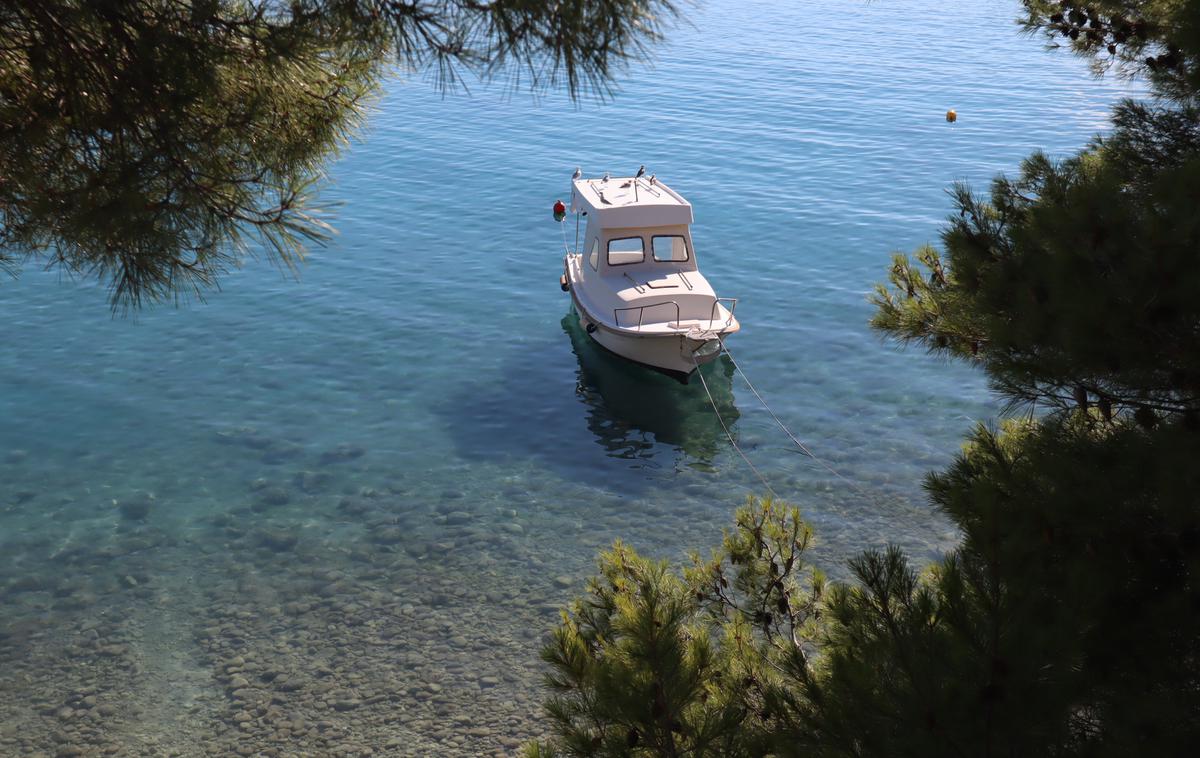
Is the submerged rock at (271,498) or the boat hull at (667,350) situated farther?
the boat hull at (667,350)

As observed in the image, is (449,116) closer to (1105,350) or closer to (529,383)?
(529,383)

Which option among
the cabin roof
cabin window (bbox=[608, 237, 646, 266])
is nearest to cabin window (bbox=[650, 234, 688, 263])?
cabin window (bbox=[608, 237, 646, 266])

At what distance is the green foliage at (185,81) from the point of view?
17.1ft

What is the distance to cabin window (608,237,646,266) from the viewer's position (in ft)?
62.3

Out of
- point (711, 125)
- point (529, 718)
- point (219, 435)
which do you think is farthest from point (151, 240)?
point (711, 125)

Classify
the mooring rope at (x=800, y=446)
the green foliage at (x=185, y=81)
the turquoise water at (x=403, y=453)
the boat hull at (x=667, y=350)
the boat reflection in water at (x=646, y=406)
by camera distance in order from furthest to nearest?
1. the boat hull at (x=667, y=350)
2. the boat reflection in water at (x=646, y=406)
3. the mooring rope at (x=800, y=446)
4. the turquoise water at (x=403, y=453)
5. the green foliage at (x=185, y=81)

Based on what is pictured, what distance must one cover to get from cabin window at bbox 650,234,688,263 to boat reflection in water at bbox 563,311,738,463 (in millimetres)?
2013

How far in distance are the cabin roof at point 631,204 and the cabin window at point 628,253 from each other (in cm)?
45

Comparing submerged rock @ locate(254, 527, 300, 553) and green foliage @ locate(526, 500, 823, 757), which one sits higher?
green foliage @ locate(526, 500, 823, 757)

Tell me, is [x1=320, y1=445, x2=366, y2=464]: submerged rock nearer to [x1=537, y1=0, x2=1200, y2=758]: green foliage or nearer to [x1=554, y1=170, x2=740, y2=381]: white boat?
[x1=554, y1=170, x2=740, y2=381]: white boat

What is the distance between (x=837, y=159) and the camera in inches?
1302

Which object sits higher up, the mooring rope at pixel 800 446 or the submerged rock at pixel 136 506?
the mooring rope at pixel 800 446

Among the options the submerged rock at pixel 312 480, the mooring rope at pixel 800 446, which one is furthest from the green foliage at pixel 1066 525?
the submerged rock at pixel 312 480

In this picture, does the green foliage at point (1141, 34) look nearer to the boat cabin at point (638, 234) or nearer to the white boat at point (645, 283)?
the white boat at point (645, 283)
